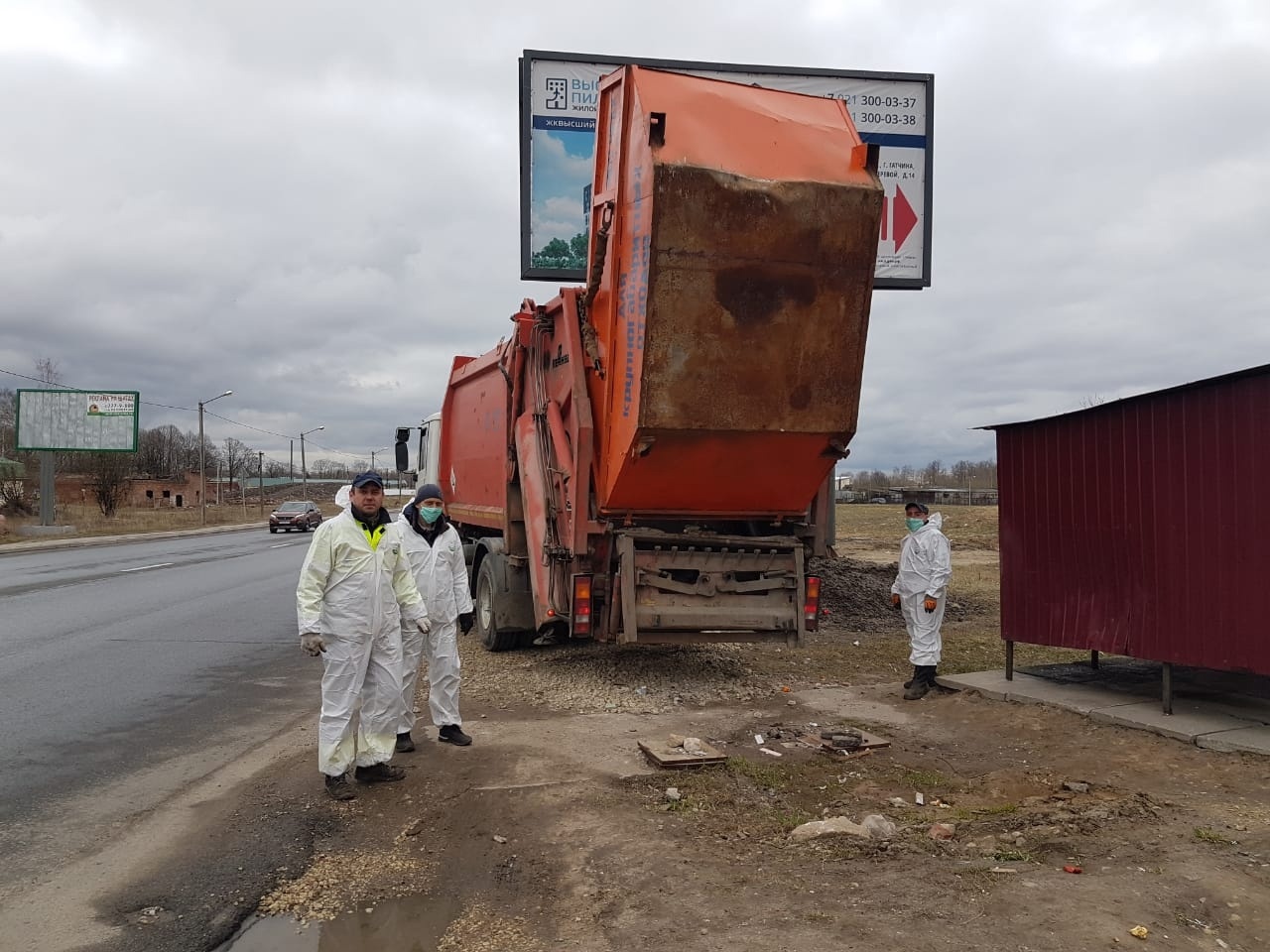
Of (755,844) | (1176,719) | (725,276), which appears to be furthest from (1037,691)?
(725,276)


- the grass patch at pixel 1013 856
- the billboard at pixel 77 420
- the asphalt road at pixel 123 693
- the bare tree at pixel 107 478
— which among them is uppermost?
the billboard at pixel 77 420

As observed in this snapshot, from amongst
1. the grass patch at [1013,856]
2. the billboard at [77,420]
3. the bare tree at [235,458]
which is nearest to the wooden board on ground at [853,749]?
the grass patch at [1013,856]

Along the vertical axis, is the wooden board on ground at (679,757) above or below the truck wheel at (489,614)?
below

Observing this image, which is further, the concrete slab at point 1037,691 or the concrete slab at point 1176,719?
the concrete slab at point 1037,691

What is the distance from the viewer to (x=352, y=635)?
5387mm

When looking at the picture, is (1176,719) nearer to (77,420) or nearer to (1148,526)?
(1148,526)

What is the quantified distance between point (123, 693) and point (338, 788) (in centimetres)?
387

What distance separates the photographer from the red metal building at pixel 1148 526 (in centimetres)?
588

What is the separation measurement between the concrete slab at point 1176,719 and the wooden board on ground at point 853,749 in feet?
5.31

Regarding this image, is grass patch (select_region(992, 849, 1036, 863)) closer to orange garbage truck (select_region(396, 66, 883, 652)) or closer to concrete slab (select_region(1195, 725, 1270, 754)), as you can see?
concrete slab (select_region(1195, 725, 1270, 754))

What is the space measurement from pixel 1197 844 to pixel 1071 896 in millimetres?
1056

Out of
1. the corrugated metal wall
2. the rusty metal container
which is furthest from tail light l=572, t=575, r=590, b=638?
the corrugated metal wall

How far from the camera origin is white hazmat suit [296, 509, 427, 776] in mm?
5305

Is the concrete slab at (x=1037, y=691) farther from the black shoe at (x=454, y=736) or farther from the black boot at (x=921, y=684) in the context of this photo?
the black shoe at (x=454, y=736)
